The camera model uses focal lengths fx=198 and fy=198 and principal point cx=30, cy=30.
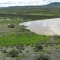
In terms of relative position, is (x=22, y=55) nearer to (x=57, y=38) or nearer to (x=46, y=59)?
(x=46, y=59)

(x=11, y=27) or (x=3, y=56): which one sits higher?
(x=3, y=56)

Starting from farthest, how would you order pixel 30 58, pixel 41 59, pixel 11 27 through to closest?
1. pixel 11 27
2. pixel 30 58
3. pixel 41 59

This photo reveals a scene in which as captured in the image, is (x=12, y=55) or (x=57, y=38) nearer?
(x=12, y=55)

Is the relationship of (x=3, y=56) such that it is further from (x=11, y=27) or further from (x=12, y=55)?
(x=11, y=27)

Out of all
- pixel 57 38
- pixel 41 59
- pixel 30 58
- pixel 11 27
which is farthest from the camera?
pixel 11 27

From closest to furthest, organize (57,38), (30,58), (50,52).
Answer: (30,58)
(50,52)
(57,38)

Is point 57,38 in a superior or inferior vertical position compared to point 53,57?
inferior

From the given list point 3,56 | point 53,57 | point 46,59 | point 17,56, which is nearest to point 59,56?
point 53,57

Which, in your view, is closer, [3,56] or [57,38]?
[3,56]

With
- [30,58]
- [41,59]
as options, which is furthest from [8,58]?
[41,59]
